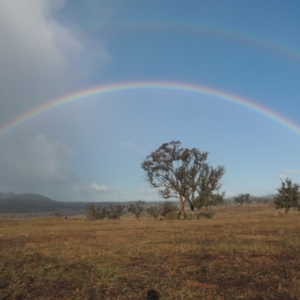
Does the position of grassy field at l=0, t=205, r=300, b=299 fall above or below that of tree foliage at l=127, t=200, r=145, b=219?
below

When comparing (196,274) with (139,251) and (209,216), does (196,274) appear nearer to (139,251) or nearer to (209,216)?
(139,251)

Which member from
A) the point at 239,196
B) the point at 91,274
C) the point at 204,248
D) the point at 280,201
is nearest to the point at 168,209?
the point at 280,201

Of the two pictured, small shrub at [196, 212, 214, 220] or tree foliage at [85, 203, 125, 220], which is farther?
tree foliage at [85, 203, 125, 220]

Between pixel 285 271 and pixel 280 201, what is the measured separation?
180ft

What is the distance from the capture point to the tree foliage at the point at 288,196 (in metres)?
59.9

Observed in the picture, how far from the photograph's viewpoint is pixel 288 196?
60.3 metres

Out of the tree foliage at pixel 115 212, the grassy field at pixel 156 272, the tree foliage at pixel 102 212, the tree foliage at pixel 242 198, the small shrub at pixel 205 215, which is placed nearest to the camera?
the grassy field at pixel 156 272

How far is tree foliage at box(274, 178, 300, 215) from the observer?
196ft

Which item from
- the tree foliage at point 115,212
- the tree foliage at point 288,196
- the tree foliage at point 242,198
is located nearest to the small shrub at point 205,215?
the tree foliage at point 288,196

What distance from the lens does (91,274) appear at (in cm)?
1155

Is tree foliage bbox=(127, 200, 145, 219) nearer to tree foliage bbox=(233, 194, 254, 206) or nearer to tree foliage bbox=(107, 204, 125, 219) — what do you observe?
tree foliage bbox=(107, 204, 125, 219)

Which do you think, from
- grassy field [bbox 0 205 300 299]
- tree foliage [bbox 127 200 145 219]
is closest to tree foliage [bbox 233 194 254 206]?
tree foliage [bbox 127 200 145 219]

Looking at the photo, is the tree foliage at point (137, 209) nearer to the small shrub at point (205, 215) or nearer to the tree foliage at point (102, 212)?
the tree foliage at point (102, 212)

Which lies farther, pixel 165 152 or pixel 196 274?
pixel 165 152
